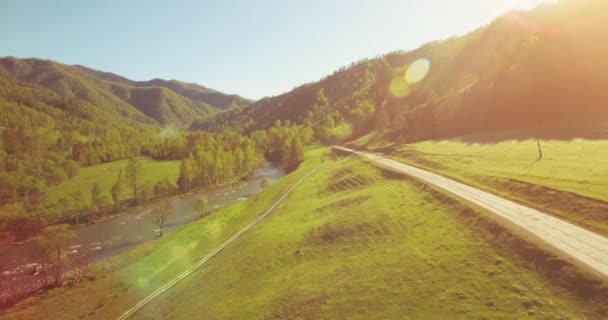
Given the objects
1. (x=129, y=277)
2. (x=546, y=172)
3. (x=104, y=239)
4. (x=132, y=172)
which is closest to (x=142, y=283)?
(x=129, y=277)

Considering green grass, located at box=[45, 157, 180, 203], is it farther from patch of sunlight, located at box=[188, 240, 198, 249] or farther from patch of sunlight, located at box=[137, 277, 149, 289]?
patch of sunlight, located at box=[137, 277, 149, 289]

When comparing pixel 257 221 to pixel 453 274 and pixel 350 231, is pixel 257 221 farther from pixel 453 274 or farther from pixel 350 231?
pixel 453 274

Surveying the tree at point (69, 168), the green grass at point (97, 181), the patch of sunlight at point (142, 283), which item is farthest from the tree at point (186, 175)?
the patch of sunlight at point (142, 283)

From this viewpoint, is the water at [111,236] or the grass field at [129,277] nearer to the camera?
the grass field at [129,277]

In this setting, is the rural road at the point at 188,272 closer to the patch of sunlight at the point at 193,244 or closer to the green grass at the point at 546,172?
the patch of sunlight at the point at 193,244

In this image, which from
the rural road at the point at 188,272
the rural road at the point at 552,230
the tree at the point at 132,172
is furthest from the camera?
the tree at the point at 132,172

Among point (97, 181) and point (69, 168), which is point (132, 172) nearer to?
point (97, 181)
